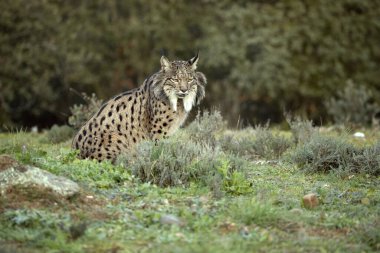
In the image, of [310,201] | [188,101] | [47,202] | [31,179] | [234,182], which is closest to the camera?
[47,202]

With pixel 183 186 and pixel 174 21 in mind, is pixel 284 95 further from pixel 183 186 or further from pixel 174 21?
pixel 183 186

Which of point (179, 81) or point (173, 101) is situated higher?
point (179, 81)

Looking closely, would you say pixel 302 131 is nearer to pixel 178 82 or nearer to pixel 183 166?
pixel 178 82

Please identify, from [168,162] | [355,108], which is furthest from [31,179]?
[355,108]

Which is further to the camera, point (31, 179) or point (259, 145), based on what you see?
point (259, 145)

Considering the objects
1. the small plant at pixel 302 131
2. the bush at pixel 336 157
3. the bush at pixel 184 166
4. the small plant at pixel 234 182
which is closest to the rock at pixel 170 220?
the bush at pixel 184 166

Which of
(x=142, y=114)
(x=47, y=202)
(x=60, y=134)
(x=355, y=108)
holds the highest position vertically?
(x=142, y=114)

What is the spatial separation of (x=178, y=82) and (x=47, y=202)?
3770 mm

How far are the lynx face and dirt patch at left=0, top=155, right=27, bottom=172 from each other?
325 centimetres

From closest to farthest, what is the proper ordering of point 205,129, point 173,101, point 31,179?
point 31,179 < point 173,101 < point 205,129

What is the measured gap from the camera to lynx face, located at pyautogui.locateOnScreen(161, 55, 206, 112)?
31.6 feet

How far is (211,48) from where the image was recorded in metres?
22.9

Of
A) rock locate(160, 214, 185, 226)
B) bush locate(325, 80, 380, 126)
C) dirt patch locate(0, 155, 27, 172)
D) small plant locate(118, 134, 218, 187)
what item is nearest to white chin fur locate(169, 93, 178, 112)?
small plant locate(118, 134, 218, 187)

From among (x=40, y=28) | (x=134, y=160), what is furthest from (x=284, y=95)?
(x=134, y=160)
